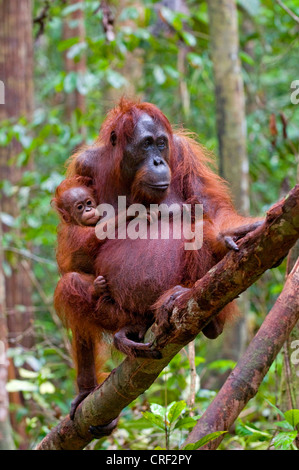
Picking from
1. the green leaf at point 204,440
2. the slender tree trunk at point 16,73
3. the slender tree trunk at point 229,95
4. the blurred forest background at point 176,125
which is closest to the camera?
the green leaf at point 204,440

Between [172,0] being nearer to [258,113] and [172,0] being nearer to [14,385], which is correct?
[258,113]

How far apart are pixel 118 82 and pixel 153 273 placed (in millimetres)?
3283

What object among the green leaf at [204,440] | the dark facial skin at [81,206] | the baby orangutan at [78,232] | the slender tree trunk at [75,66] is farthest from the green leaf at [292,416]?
the slender tree trunk at [75,66]

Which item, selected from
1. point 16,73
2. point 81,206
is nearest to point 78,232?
point 81,206

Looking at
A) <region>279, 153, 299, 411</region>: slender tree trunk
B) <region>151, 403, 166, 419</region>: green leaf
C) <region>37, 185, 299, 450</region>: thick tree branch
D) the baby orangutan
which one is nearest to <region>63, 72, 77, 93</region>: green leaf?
the baby orangutan

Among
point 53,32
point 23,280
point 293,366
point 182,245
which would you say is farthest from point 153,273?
point 53,32

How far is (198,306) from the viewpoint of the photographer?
1.94 metres

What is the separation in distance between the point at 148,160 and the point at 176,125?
1.90 feet

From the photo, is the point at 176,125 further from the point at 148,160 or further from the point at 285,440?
the point at 285,440

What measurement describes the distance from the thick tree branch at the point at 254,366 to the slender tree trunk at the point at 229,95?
221cm

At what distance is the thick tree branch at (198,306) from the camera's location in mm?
1636

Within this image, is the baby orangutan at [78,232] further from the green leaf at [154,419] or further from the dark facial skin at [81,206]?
the green leaf at [154,419]

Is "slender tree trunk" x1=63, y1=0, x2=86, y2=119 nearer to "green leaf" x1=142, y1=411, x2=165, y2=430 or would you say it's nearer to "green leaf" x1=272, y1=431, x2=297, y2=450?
"green leaf" x1=142, y1=411, x2=165, y2=430
